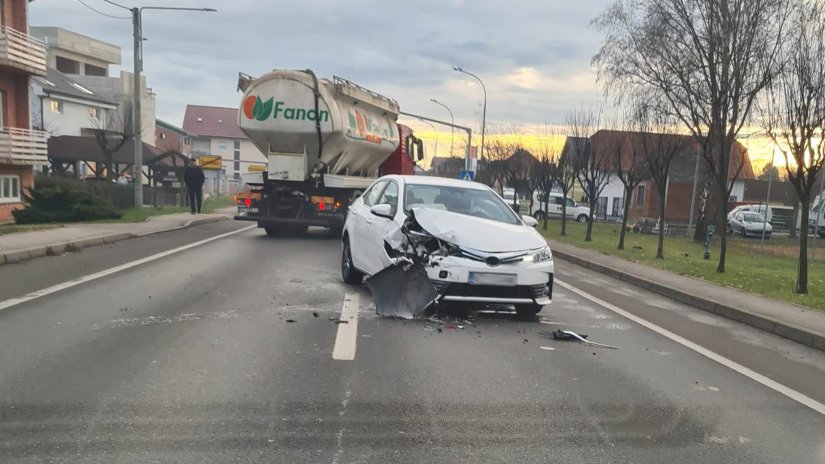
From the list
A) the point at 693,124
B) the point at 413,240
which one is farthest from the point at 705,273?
the point at 693,124

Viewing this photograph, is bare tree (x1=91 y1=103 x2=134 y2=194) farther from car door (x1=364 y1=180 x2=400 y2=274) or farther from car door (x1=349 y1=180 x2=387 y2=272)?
car door (x1=364 y1=180 x2=400 y2=274)

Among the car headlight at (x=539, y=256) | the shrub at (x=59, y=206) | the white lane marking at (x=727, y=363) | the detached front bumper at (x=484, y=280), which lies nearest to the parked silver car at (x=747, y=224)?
the white lane marking at (x=727, y=363)

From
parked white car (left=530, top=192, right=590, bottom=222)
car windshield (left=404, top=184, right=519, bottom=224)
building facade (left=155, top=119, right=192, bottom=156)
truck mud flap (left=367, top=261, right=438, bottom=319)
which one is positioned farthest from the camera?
building facade (left=155, top=119, right=192, bottom=156)

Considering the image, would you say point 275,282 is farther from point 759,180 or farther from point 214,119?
point 214,119

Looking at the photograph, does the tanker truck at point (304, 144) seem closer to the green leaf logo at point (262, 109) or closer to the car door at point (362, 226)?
the green leaf logo at point (262, 109)

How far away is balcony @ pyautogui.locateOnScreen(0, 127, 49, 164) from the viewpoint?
2123 cm

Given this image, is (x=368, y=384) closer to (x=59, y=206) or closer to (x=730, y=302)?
(x=730, y=302)

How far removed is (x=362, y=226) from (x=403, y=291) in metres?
1.80

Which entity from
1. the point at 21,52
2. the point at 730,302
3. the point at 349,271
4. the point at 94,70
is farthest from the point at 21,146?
the point at 94,70

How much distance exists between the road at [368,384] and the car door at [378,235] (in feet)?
1.60

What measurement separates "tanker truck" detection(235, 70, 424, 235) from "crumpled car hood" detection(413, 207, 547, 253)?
7850 mm

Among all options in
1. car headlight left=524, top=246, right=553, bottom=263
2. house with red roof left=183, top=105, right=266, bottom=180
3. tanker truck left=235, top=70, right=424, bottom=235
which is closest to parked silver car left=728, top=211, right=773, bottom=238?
tanker truck left=235, top=70, right=424, bottom=235

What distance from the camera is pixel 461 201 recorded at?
8.54 meters

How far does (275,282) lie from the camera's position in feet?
30.3
